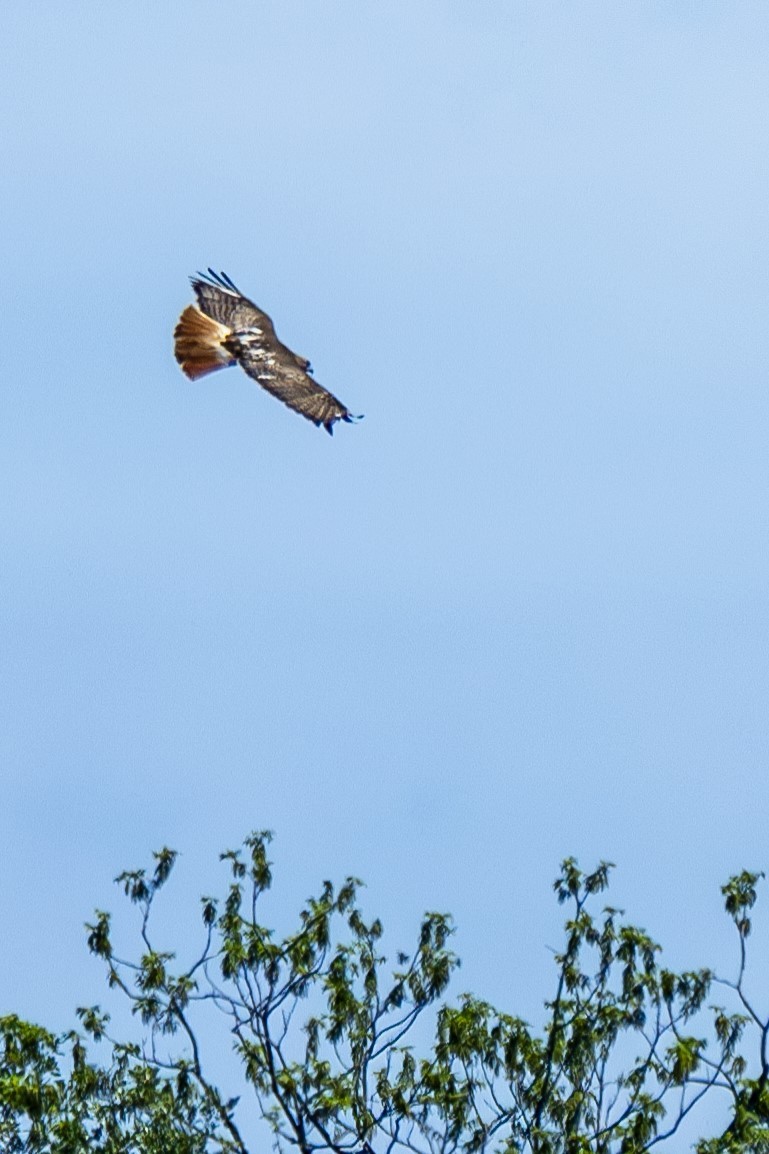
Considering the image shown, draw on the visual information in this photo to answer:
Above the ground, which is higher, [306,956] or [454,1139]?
[306,956]

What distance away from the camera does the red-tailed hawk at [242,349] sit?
2511 cm

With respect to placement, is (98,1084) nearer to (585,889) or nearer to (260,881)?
(260,881)

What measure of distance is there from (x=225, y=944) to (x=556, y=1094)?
11.4 ft

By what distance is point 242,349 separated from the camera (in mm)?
27203

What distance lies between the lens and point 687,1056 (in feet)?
85.5

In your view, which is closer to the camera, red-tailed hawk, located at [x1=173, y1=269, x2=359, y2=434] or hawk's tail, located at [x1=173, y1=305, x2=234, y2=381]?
red-tailed hawk, located at [x1=173, y1=269, x2=359, y2=434]

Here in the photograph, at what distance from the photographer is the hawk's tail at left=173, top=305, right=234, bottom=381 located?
1097 inches

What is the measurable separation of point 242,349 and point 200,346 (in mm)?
951

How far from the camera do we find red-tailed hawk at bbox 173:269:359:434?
25.1 meters

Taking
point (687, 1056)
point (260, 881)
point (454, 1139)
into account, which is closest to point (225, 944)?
point (260, 881)

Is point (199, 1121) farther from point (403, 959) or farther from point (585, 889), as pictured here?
point (585, 889)

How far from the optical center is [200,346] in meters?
28.0

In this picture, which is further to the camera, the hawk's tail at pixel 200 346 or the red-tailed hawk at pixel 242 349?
the hawk's tail at pixel 200 346

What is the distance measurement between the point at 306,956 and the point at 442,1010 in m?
1.43
